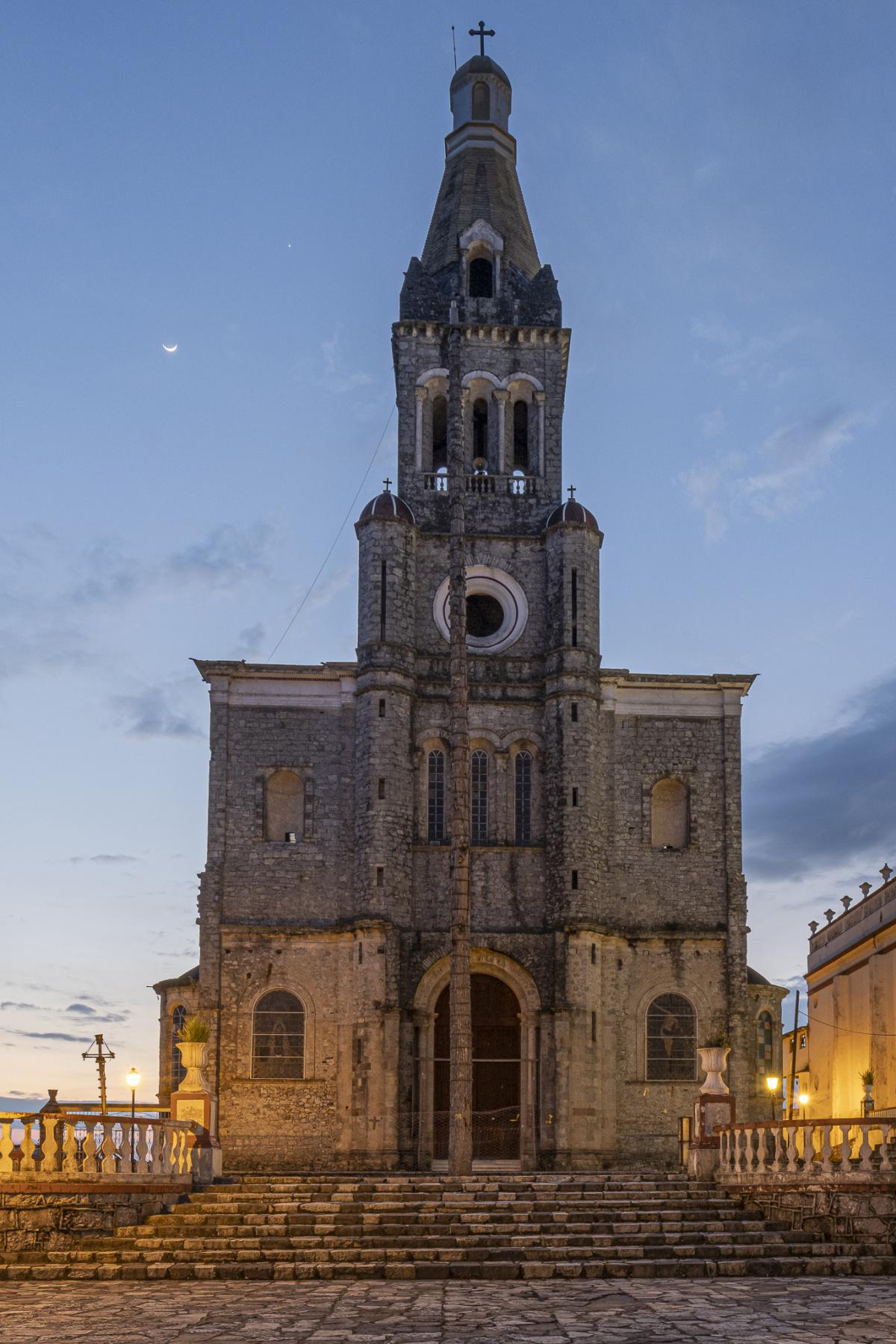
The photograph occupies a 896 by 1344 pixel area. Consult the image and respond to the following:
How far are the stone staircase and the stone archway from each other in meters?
12.0

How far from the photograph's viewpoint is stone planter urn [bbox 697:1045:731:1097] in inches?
942

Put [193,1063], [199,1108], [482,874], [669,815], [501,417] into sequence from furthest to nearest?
[501,417], [669,815], [482,874], [193,1063], [199,1108]

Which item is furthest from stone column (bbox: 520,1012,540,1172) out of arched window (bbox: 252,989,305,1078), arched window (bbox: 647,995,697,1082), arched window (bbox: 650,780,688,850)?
arched window (bbox: 650,780,688,850)

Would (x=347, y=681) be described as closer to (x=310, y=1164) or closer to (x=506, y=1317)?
(x=310, y=1164)

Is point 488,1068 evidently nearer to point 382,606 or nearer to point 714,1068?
point 382,606

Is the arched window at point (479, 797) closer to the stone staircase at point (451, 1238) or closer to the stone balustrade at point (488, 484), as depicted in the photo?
the stone balustrade at point (488, 484)

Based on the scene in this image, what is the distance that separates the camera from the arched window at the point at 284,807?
117ft

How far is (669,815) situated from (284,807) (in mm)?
9213

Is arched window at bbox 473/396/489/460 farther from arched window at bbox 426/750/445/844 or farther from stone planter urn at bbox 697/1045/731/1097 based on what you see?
stone planter urn at bbox 697/1045/731/1097

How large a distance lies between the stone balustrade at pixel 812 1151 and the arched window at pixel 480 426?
21.4 meters

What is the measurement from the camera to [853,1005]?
37.6 meters

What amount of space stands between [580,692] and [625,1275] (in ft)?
62.7

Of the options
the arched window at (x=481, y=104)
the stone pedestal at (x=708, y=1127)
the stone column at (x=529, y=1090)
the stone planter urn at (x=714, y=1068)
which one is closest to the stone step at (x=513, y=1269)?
the stone pedestal at (x=708, y=1127)

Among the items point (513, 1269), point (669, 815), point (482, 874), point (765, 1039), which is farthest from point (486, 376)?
point (513, 1269)
